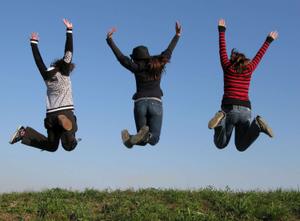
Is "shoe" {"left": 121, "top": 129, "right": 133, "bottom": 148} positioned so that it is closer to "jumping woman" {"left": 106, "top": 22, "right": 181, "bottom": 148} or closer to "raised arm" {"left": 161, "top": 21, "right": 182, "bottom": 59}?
"jumping woman" {"left": 106, "top": 22, "right": 181, "bottom": 148}

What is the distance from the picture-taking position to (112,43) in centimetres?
1590

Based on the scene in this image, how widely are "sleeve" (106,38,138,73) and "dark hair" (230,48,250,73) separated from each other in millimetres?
2157

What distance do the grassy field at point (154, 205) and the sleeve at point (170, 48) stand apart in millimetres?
3777

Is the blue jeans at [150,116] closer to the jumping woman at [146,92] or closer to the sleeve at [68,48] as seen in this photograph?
the jumping woman at [146,92]

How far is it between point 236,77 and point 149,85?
1.94 metres

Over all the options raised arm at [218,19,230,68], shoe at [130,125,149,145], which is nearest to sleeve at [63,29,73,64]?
shoe at [130,125,149,145]

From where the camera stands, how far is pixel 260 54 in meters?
16.4

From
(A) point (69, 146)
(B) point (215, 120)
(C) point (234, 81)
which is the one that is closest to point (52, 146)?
(A) point (69, 146)

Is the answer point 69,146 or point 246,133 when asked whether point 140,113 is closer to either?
point 69,146

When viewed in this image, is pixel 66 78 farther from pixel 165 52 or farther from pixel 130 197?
pixel 130 197

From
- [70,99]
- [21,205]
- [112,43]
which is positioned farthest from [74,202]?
[112,43]

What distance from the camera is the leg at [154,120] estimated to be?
618 inches

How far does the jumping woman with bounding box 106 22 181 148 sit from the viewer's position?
51.3 feet

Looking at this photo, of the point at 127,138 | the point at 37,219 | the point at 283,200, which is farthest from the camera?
the point at 283,200
